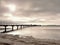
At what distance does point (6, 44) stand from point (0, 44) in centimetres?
47

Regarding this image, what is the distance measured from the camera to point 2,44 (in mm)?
10414

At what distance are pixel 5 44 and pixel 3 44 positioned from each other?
6.6 inches

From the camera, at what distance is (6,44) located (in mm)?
10555

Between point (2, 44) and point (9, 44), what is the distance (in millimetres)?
544

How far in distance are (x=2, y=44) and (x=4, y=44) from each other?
0.15 m

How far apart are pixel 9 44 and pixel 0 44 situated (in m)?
0.69

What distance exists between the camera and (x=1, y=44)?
1041cm

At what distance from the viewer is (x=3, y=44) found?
10414 millimetres

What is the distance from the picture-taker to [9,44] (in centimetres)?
1058

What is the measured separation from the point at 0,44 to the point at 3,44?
228mm

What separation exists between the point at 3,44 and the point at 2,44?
8cm

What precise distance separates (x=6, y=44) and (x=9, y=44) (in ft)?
0.77
